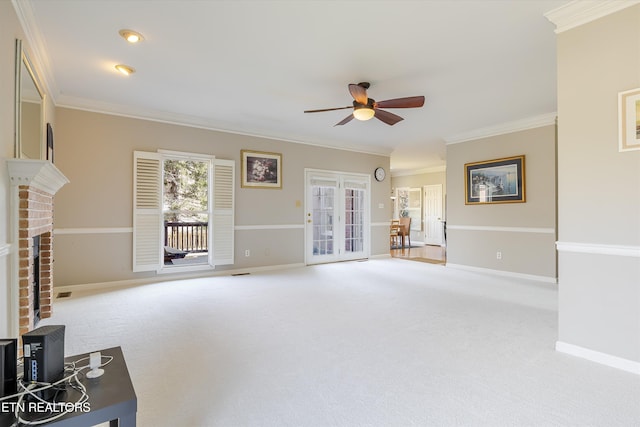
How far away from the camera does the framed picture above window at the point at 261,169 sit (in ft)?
18.7

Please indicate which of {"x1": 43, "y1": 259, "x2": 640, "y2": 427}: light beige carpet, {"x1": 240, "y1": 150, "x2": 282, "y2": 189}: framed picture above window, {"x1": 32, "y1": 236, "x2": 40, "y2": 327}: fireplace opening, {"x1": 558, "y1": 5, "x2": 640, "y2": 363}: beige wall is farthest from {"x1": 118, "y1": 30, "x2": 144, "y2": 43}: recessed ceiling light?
{"x1": 558, "y1": 5, "x2": 640, "y2": 363}: beige wall

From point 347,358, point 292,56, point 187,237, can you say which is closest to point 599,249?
point 347,358

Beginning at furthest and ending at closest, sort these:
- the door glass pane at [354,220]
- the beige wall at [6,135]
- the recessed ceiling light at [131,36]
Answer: the door glass pane at [354,220] → the recessed ceiling light at [131,36] → the beige wall at [6,135]

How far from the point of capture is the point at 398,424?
1.64 metres

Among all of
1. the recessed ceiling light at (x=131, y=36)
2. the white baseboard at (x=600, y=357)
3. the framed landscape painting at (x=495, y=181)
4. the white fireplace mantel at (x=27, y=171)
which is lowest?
the white baseboard at (x=600, y=357)

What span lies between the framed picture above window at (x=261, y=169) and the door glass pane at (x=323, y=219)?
0.94m

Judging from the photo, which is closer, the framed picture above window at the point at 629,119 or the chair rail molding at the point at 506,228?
the framed picture above window at the point at 629,119

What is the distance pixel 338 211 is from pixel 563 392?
5.21 m

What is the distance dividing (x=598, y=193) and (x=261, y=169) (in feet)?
15.6

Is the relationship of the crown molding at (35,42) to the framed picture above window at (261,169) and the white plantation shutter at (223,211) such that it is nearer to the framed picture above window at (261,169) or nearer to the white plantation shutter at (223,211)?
the white plantation shutter at (223,211)

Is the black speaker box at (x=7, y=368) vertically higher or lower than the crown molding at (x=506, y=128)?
lower

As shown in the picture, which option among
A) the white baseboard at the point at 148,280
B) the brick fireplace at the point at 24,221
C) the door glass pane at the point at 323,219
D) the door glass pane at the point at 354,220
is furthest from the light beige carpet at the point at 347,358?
the door glass pane at the point at 354,220

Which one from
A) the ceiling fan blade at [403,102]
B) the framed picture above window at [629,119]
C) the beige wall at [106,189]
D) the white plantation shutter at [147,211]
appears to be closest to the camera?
the framed picture above window at [629,119]

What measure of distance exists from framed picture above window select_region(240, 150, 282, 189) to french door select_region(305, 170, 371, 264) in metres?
0.68
